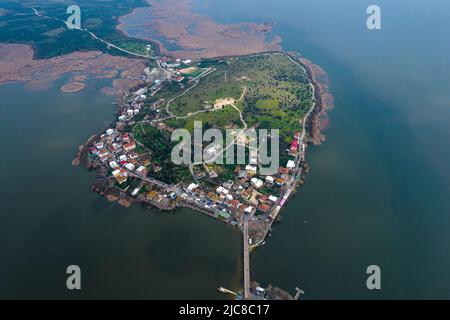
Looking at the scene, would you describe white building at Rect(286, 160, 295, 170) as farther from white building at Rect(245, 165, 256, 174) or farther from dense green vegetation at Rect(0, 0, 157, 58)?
dense green vegetation at Rect(0, 0, 157, 58)

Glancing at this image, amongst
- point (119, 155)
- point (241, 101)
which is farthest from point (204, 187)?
point (241, 101)

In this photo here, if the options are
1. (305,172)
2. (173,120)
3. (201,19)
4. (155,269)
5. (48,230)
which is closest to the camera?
(155,269)

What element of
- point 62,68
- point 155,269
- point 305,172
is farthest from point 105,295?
point 62,68

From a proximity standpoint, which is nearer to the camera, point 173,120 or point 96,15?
point 173,120

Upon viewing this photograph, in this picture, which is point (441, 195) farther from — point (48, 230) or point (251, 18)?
point (251, 18)

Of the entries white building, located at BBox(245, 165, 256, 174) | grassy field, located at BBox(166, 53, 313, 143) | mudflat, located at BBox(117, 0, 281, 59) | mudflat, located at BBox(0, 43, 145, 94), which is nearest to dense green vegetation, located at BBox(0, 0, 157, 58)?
mudflat, located at BBox(0, 43, 145, 94)

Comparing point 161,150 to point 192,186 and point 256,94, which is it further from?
point 256,94
